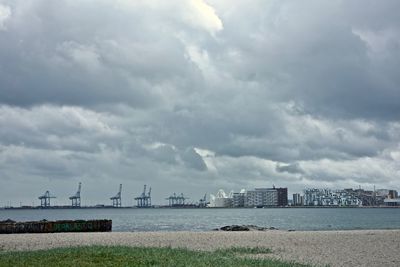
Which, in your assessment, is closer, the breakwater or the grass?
the grass

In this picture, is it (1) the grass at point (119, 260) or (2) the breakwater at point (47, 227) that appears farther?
(2) the breakwater at point (47, 227)

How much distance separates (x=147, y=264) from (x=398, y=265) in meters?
10.3

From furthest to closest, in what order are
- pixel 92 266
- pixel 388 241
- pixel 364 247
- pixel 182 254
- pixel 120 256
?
1. pixel 388 241
2. pixel 364 247
3. pixel 182 254
4. pixel 120 256
5. pixel 92 266

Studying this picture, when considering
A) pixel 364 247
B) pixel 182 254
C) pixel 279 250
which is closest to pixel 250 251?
pixel 279 250

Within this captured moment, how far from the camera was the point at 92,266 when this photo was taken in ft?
52.1

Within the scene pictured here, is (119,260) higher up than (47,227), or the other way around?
(119,260)

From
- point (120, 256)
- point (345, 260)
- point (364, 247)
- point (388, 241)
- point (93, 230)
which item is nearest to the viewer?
point (120, 256)

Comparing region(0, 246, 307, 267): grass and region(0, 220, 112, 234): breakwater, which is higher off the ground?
region(0, 246, 307, 267): grass

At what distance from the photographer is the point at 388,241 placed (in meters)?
31.6

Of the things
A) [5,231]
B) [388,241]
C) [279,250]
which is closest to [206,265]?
[279,250]

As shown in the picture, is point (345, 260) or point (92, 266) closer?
point (92, 266)

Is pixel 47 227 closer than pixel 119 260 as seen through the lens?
No

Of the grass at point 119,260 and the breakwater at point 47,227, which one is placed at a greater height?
the grass at point 119,260

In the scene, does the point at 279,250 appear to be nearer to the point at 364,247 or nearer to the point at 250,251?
the point at 250,251
